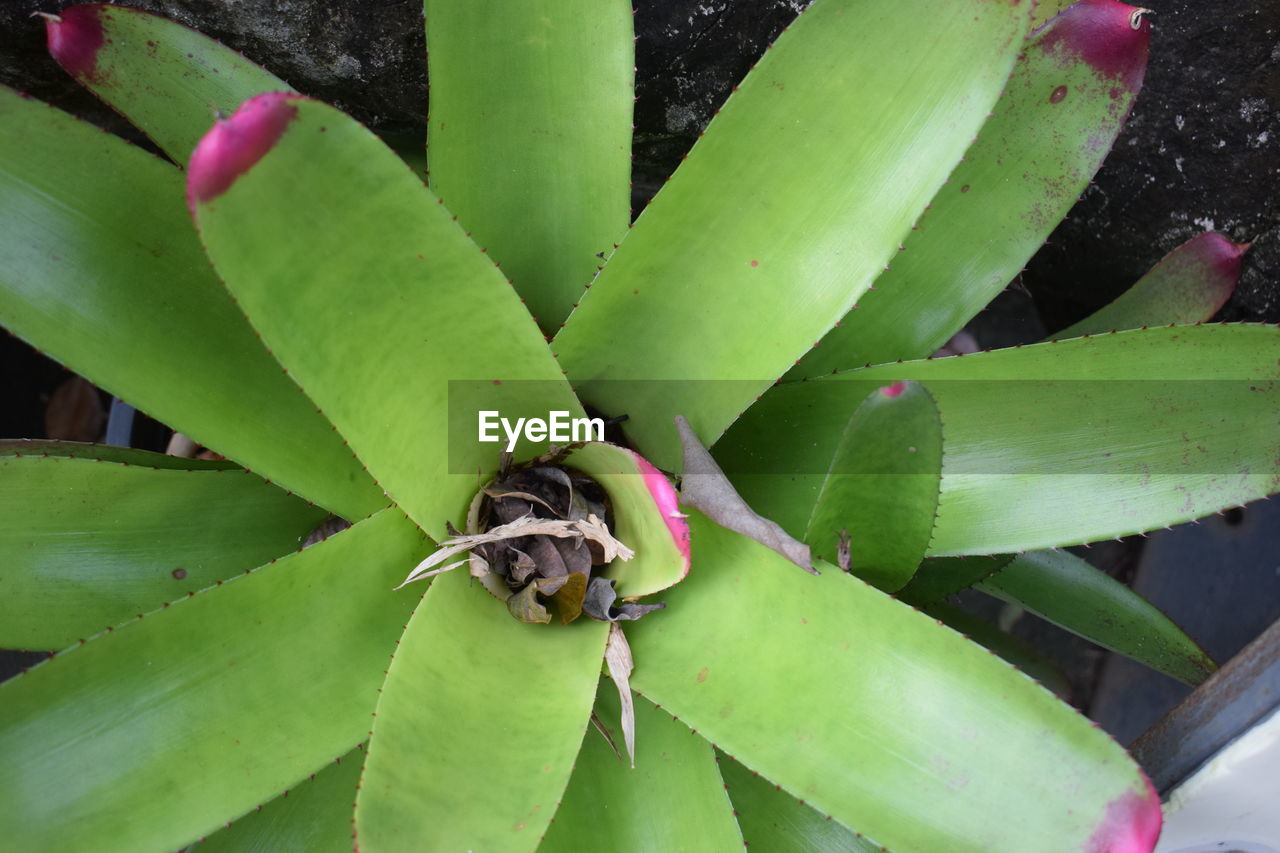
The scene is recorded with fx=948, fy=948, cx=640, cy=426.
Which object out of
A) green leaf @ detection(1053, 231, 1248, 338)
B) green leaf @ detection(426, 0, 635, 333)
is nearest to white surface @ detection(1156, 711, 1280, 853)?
green leaf @ detection(1053, 231, 1248, 338)

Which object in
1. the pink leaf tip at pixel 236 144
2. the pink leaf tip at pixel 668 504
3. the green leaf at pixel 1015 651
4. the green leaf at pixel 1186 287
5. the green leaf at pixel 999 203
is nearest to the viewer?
the pink leaf tip at pixel 236 144

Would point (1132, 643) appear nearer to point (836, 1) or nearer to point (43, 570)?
point (836, 1)

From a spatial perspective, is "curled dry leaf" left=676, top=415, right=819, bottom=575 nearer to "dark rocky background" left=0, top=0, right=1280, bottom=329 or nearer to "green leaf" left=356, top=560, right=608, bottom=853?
"green leaf" left=356, top=560, right=608, bottom=853

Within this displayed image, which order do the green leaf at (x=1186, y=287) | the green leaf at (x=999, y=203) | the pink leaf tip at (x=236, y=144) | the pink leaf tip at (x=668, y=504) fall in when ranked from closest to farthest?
the pink leaf tip at (x=236, y=144), the pink leaf tip at (x=668, y=504), the green leaf at (x=999, y=203), the green leaf at (x=1186, y=287)

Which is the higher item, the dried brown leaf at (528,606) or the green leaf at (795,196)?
the green leaf at (795,196)

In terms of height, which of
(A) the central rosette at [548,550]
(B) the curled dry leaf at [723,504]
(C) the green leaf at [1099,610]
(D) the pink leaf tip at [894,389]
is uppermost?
(D) the pink leaf tip at [894,389]

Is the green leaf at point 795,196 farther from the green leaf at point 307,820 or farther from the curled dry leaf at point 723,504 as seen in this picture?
the green leaf at point 307,820

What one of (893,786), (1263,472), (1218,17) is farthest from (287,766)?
(1218,17)

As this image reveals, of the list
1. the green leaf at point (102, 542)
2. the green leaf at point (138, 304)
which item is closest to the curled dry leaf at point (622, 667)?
the green leaf at point (138, 304)

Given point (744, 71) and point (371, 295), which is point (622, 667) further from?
point (744, 71)
